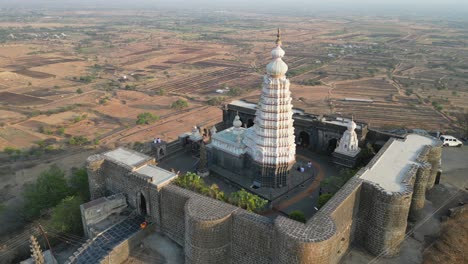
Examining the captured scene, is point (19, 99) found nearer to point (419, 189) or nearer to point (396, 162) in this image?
point (396, 162)

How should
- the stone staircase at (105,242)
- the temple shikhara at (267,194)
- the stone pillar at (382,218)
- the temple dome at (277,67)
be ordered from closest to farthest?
the temple shikhara at (267,194) < the stone pillar at (382,218) < the stone staircase at (105,242) < the temple dome at (277,67)

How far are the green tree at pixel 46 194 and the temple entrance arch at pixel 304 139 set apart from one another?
20552mm

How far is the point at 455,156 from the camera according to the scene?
32875 mm

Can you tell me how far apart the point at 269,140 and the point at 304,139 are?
904 cm

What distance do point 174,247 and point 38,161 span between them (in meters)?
26.2

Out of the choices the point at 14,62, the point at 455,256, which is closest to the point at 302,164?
the point at 455,256

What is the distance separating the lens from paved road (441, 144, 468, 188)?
2869 cm

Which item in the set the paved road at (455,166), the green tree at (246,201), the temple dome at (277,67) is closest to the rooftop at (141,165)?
the green tree at (246,201)

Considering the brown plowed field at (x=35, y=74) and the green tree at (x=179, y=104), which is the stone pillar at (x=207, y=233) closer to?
the green tree at (x=179, y=104)

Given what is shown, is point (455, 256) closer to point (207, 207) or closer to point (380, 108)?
point (207, 207)

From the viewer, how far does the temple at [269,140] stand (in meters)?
25.5

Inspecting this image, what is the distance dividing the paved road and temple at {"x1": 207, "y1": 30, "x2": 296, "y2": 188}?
1304 centimetres

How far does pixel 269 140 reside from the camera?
2652 centimetres

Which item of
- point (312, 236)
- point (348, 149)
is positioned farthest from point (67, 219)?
point (348, 149)
